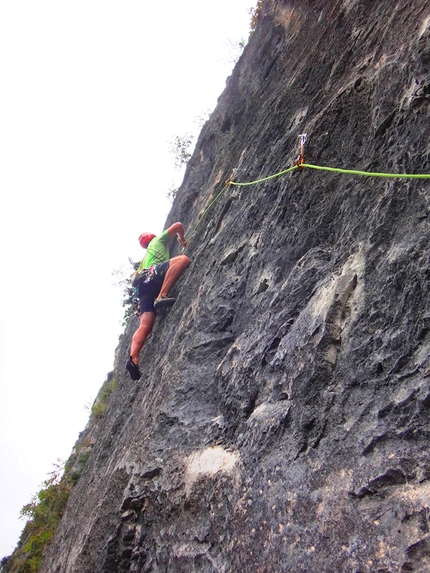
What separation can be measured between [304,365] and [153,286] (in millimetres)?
4428

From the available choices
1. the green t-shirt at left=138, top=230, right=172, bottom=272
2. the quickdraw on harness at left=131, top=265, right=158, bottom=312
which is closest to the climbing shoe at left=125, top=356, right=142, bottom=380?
the quickdraw on harness at left=131, top=265, right=158, bottom=312

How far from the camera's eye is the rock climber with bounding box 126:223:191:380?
6938mm

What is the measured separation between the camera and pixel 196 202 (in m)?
9.28

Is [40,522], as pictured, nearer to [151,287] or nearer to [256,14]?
[151,287]

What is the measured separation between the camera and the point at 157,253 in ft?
26.5

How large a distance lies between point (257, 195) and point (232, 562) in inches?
166

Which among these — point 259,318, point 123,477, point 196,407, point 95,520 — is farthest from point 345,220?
point 95,520

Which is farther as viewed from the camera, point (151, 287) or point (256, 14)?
point (256, 14)

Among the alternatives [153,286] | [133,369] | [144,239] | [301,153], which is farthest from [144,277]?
[301,153]

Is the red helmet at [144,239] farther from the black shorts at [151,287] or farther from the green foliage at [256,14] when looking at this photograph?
the green foliage at [256,14]

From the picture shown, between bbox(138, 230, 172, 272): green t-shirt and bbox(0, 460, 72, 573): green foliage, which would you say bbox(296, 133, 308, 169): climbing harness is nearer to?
bbox(138, 230, 172, 272): green t-shirt

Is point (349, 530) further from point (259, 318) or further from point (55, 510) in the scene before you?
point (55, 510)

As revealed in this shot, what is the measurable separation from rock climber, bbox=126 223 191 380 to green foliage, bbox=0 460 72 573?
4553mm

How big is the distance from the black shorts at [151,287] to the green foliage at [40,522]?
489cm
